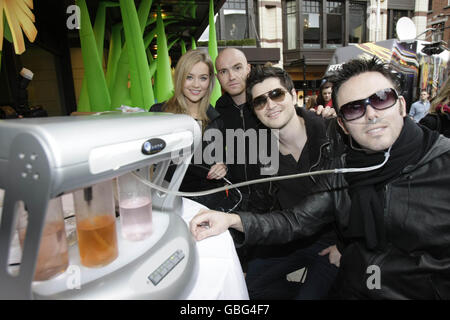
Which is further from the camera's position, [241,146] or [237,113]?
[237,113]

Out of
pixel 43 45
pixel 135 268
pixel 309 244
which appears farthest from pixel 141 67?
pixel 135 268

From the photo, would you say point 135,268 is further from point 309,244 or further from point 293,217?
point 309,244

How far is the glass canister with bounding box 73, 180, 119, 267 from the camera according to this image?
76cm

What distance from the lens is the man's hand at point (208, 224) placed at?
1.09 metres

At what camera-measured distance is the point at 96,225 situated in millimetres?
767

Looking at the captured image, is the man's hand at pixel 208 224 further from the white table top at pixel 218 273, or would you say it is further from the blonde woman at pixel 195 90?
the blonde woman at pixel 195 90

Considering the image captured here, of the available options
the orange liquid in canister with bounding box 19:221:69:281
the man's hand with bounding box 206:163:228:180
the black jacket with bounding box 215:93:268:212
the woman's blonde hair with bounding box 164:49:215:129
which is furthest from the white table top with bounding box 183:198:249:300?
the woman's blonde hair with bounding box 164:49:215:129

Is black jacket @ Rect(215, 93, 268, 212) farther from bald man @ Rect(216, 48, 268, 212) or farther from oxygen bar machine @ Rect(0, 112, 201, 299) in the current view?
oxygen bar machine @ Rect(0, 112, 201, 299)

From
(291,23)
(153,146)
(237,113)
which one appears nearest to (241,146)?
(237,113)

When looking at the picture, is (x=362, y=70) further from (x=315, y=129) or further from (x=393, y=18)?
(x=393, y=18)

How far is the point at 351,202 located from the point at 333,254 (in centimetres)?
52

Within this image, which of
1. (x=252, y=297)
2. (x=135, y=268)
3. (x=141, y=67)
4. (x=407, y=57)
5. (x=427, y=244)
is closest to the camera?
(x=135, y=268)
